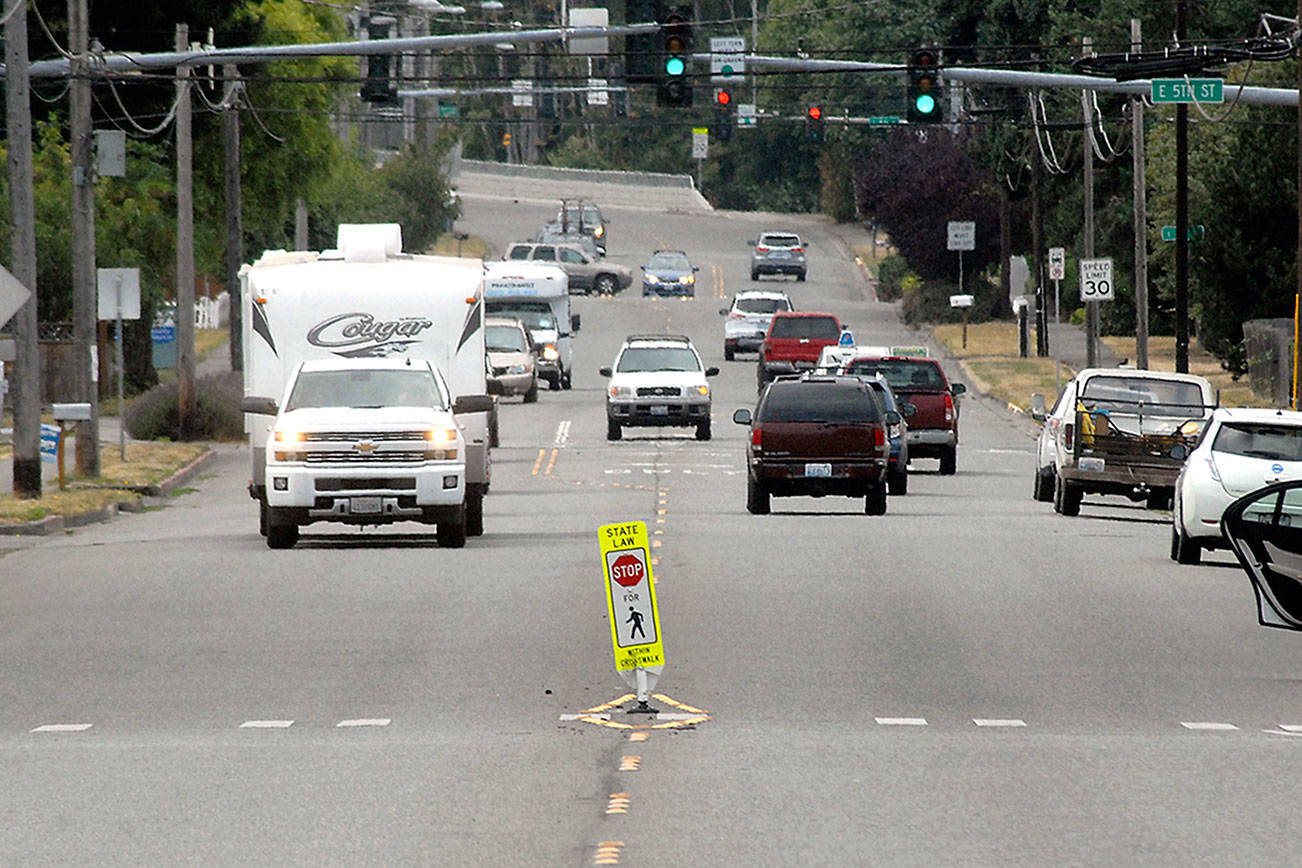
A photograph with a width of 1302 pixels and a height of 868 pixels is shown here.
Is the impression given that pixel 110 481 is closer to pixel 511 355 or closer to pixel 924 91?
pixel 924 91

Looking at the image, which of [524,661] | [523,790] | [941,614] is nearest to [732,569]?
[941,614]

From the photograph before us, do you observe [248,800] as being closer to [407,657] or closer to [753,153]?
[407,657]

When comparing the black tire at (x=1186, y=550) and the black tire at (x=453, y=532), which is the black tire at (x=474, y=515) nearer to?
the black tire at (x=453, y=532)

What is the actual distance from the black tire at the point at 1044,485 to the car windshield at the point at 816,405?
3748 millimetres

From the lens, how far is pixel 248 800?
10539 mm

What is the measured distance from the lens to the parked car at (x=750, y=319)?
6438 cm

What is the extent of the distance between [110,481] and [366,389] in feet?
34.6

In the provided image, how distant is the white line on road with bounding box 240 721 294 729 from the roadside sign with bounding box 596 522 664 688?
6.24 ft

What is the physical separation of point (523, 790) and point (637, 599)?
101 inches

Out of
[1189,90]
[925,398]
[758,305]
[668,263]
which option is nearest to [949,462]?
[925,398]

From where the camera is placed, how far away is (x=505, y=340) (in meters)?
50.7

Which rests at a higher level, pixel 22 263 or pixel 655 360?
pixel 22 263

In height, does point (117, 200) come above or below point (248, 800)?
above

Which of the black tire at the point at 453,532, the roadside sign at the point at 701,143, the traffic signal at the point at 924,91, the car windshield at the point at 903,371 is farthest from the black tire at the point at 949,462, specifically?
the roadside sign at the point at 701,143
